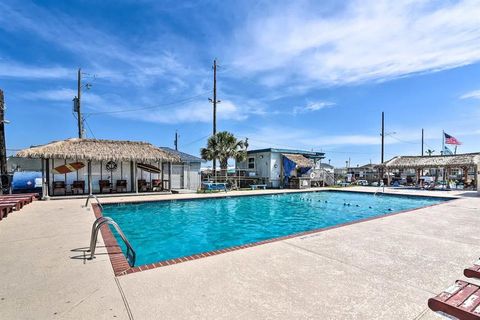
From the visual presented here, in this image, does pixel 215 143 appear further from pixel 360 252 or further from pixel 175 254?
pixel 360 252

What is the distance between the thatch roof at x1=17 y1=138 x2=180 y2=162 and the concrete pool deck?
9681 mm

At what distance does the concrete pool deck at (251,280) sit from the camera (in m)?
2.67

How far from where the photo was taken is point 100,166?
647 inches

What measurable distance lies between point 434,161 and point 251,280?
27.8m

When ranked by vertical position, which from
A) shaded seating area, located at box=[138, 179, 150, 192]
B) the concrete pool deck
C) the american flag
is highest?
the american flag

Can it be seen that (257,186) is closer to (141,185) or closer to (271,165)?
(271,165)

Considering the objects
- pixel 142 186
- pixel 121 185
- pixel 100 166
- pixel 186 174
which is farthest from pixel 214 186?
pixel 100 166

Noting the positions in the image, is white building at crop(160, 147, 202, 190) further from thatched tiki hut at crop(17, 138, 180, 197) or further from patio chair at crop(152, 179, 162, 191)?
patio chair at crop(152, 179, 162, 191)

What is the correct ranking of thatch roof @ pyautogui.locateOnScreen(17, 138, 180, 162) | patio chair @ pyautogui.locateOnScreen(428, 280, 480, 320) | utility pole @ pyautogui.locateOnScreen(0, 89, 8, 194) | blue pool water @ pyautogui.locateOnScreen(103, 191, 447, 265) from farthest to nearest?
1. thatch roof @ pyautogui.locateOnScreen(17, 138, 180, 162)
2. utility pole @ pyautogui.locateOnScreen(0, 89, 8, 194)
3. blue pool water @ pyautogui.locateOnScreen(103, 191, 447, 265)
4. patio chair @ pyautogui.locateOnScreen(428, 280, 480, 320)

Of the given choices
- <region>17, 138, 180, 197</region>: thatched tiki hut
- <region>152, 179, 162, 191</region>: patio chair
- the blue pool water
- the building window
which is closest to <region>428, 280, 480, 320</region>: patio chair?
the blue pool water

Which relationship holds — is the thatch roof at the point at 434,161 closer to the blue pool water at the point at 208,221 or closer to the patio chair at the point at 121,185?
the blue pool water at the point at 208,221

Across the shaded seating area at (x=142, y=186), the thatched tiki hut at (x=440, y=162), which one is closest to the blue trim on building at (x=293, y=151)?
the thatched tiki hut at (x=440, y=162)

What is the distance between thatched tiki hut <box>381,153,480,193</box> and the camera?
22.2 metres

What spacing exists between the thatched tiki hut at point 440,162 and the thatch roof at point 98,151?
2223cm
